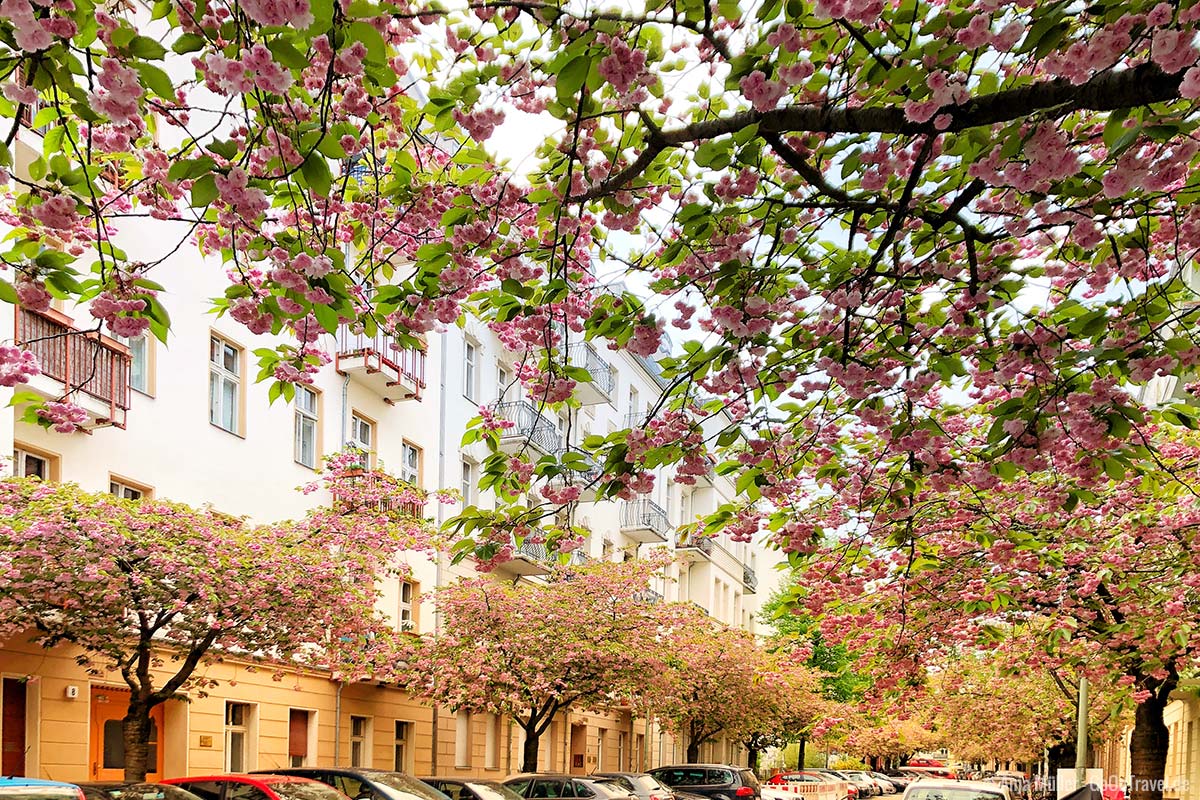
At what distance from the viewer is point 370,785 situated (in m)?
14.7

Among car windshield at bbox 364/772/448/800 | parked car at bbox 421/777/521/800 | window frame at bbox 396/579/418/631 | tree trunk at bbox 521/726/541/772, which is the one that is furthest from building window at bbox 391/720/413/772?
car windshield at bbox 364/772/448/800

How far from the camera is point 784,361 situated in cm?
837

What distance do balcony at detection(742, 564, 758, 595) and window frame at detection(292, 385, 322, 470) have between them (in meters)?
41.1

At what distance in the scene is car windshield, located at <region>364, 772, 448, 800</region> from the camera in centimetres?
1471

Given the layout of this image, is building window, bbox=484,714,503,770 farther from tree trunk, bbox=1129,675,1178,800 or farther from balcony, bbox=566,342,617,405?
tree trunk, bbox=1129,675,1178,800

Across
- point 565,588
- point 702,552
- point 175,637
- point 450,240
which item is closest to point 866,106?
point 450,240

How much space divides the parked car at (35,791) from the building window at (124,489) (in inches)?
375

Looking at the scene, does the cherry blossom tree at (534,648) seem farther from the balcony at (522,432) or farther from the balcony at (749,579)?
the balcony at (749,579)

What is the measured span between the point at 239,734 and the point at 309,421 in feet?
20.2

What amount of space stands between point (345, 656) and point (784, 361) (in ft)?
43.6

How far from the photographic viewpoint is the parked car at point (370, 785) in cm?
1463

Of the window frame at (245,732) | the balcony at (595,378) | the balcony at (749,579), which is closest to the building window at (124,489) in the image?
the window frame at (245,732)

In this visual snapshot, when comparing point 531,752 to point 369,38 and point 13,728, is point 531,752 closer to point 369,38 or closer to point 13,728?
point 13,728

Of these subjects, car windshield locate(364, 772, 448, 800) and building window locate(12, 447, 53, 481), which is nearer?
car windshield locate(364, 772, 448, 800)
